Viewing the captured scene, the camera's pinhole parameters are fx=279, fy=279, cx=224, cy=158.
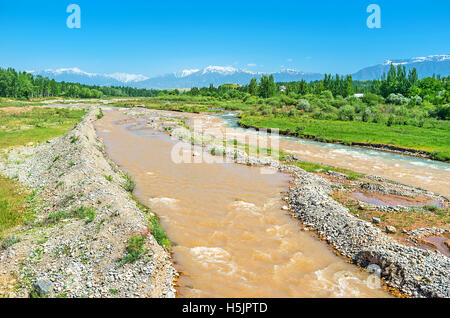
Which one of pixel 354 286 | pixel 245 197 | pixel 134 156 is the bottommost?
pixel 354 286

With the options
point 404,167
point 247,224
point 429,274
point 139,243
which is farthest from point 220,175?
point 404,167

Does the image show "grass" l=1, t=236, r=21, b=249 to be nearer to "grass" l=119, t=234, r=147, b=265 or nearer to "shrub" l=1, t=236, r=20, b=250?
"shrub" l=1, t=236, r=20, b=250

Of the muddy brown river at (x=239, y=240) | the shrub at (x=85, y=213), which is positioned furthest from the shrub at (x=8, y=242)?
the muddy brown river at (x=239, y=240)

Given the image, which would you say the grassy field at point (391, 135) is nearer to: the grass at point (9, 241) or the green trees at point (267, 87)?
the grass at point (9, 241)

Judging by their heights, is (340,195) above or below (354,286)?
above

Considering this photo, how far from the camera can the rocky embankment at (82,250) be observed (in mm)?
10719

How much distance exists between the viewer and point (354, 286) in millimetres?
12453

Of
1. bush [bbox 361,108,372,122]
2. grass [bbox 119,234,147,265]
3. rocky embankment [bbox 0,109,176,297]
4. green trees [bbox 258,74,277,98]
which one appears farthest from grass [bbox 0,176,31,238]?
green trees [bbox 258,74,277,98]

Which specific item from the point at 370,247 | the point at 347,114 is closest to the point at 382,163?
the point at 370,247

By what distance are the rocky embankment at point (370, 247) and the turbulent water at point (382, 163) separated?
37.9 ft

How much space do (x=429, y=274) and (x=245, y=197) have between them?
12.9 metres

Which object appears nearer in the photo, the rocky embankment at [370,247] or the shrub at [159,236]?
the rocky embankment at [370,247]

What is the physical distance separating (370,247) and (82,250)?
14.1 meters

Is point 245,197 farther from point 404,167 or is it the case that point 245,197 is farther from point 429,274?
point 404,167
